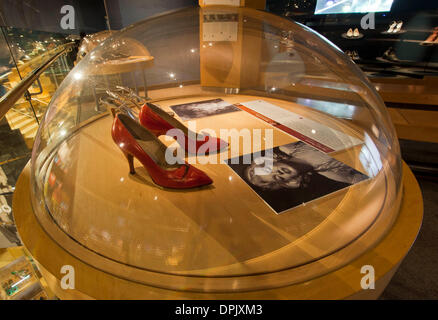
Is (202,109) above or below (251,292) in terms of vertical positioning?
above

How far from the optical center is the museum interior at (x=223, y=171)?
1.60 feet

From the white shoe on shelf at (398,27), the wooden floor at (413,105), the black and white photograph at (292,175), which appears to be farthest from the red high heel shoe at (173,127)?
the white shoe on shelf at (398,27)

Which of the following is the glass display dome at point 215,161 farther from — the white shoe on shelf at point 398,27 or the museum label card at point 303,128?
the white shoe on shelf at point 398,27

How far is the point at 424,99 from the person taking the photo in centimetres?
176

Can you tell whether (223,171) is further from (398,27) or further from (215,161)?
(398,27)

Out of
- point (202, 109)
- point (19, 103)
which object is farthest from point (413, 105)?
point (19, 103)

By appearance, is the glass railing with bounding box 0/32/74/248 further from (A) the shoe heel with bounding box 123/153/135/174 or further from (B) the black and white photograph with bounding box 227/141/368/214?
(B) the black and white photograph with bounding box 227/141/368/214

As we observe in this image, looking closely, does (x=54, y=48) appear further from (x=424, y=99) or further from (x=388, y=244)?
(x=424, y=99)

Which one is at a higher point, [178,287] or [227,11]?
[227,11]

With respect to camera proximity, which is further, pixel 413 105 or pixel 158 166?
pixel 413 105

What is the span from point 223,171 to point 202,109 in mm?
583

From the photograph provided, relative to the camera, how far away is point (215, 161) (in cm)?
85

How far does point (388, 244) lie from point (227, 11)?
896mm
